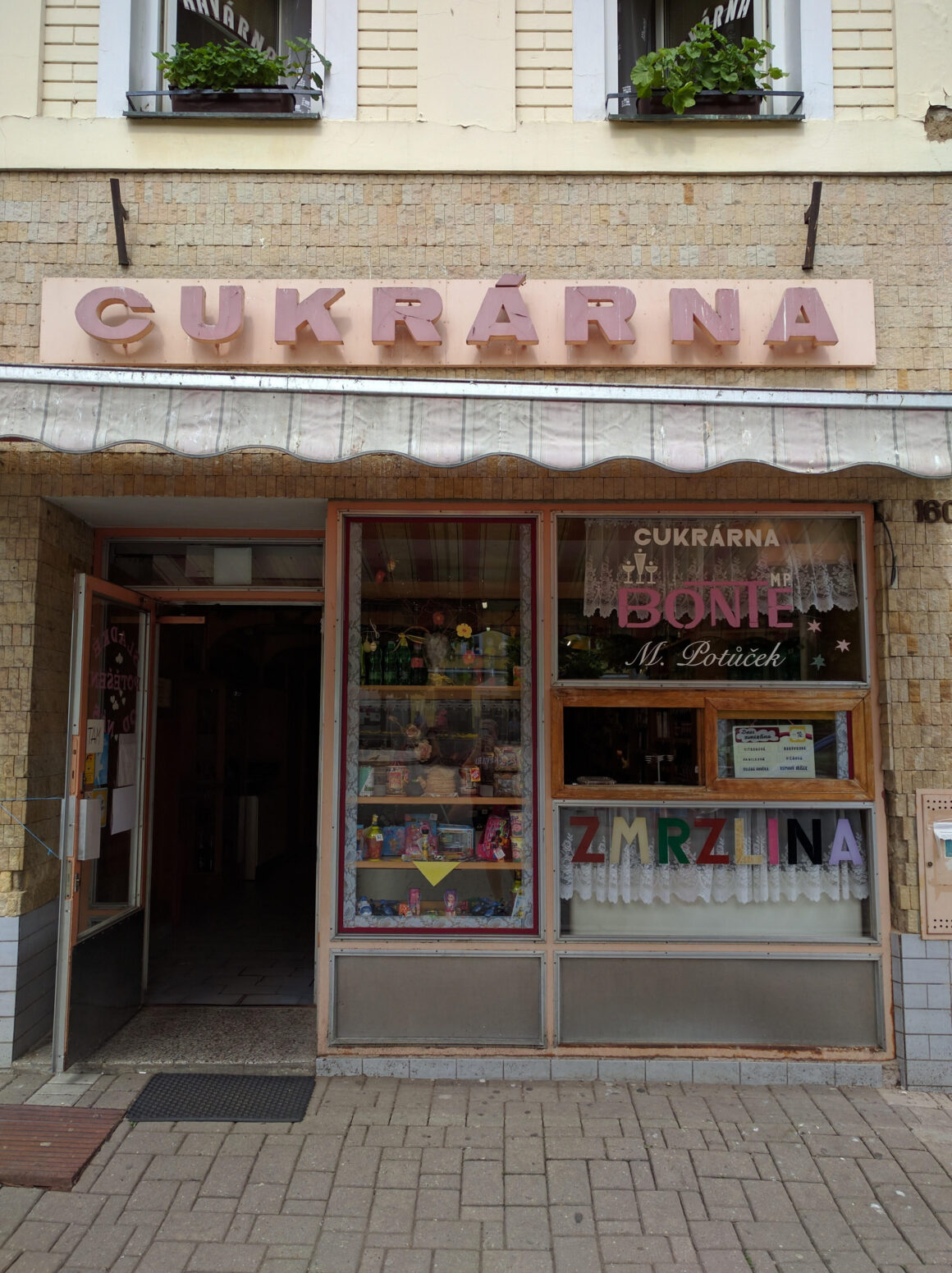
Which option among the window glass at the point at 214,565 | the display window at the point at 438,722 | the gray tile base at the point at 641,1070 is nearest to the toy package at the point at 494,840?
the display window at the point at 438,722

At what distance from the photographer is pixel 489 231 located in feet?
15.1

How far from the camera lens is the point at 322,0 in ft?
15.4

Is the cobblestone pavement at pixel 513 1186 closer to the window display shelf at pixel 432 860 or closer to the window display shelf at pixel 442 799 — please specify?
the window display shelf at pixel 432 860

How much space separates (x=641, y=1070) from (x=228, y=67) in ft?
19.5

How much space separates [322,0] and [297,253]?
59.7 inches

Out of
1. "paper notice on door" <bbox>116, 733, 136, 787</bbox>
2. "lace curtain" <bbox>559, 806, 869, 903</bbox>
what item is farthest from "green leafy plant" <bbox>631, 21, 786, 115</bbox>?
"paper notice on door" <bbox>116, 733, 136, 787</bbox>

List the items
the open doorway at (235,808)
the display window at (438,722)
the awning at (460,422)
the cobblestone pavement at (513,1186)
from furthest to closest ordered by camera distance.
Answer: the open doorway at (235,808), the display window at (438,722), the awning at (460,422), the cobblestone pavement at (513,1186)

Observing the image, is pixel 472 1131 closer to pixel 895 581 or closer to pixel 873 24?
pixel 895 581

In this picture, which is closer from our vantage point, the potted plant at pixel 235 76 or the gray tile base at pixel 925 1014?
the gray tile base at pixel 925 1014

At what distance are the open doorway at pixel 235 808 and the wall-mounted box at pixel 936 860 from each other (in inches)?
148

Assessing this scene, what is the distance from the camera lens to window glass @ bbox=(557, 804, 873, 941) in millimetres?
4543

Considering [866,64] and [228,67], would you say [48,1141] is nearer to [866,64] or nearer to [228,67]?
[228,67]

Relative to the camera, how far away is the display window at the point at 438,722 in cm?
462

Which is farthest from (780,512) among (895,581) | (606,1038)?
(606,1038)
